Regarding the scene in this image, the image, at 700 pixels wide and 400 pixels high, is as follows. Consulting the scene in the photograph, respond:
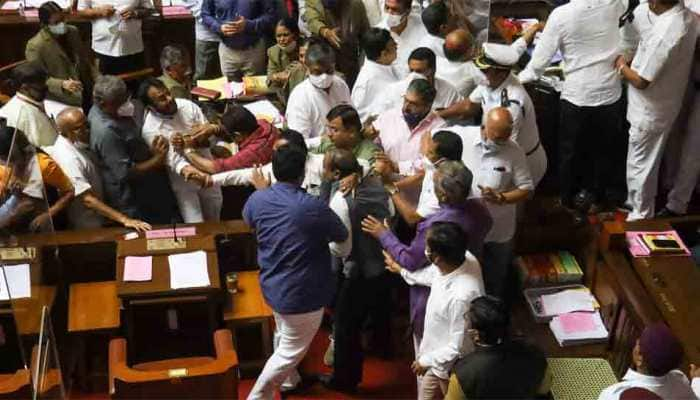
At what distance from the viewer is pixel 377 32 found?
16.1 ft

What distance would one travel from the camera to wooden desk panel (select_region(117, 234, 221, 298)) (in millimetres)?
3967

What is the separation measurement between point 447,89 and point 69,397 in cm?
259

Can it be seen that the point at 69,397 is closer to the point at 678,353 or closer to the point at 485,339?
the point at 485,339

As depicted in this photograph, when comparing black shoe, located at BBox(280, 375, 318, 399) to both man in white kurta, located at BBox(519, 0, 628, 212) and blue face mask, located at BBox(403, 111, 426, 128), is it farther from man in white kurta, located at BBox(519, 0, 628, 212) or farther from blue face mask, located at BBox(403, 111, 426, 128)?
man in white kurta, located at BBox(519, 0, 628, 212)

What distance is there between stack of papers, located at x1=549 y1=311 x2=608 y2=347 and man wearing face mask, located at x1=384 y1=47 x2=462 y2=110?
1.35 m

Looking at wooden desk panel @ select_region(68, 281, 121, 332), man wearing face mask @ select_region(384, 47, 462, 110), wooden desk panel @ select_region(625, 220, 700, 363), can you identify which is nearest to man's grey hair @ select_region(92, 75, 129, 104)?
wooden desk panel @ select_region(68, 281, 121, 332)

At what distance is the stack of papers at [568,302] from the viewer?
4738 millimetres

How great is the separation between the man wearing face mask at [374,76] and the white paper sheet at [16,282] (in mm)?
Result: 2151

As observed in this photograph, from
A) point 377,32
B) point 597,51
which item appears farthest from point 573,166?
point 377,32

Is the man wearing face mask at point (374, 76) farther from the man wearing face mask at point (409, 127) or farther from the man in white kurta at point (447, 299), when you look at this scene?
the man in white kurta at point (447, 299)

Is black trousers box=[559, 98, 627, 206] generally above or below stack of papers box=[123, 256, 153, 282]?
above

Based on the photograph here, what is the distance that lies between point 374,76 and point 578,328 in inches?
72.0

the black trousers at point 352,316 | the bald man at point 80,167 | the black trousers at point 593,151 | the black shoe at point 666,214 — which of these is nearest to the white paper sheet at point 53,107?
the bald man at point 80,167

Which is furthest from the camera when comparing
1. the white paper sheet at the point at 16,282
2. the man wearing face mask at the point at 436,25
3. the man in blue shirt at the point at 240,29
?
the man in blue shirt at the point at 240,29
